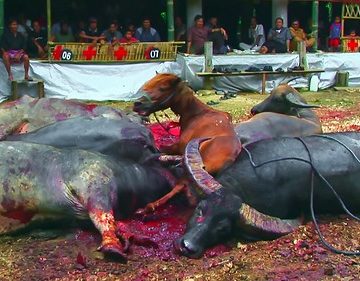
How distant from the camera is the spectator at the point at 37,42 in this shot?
20.3m

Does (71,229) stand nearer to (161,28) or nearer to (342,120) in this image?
(342,120)

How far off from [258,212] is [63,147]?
1900 millimetres

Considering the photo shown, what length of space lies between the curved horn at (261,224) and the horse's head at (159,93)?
1579 mm

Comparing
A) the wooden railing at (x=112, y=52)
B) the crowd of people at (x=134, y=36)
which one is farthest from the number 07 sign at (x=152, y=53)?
the crowd of people at (x=134, y=36)

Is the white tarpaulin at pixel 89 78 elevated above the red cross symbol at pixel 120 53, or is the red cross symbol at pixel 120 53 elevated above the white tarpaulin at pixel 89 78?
the red cross symbol at pixel 120 53

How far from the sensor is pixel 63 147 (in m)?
6.84

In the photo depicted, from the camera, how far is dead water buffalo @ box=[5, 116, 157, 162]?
22.6 feet

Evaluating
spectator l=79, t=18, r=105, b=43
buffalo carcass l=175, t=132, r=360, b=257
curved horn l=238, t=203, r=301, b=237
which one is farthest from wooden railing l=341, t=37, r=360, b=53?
curved horn l=238, t=203, r=301, b=237

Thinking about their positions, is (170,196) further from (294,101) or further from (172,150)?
(294,101)

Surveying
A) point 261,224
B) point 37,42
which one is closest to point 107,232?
point 261,224

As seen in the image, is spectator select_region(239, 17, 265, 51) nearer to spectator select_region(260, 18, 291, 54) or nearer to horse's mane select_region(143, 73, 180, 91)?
spectator select_region(260, 18, 291, 54)

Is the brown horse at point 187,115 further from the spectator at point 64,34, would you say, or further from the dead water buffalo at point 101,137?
the spectator at point 64,34

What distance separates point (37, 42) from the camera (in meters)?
20.4

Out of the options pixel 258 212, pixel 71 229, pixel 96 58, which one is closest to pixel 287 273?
pixel 258 212
